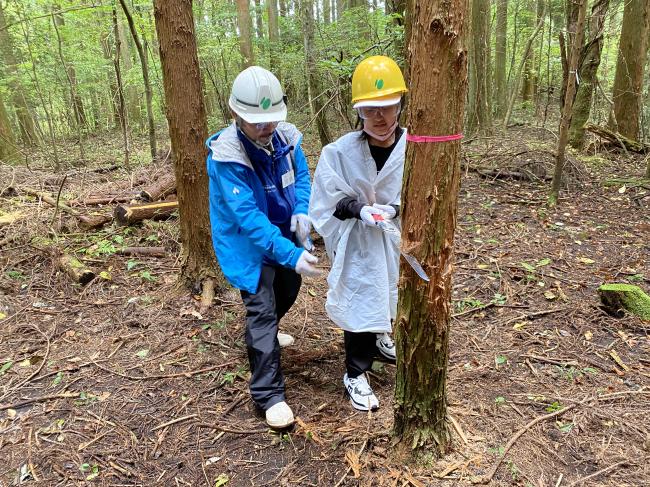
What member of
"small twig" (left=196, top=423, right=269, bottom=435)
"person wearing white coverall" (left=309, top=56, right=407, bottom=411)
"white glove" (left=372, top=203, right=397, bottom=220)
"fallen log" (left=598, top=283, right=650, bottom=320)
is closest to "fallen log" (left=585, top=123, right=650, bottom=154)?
"fallen log" (left=598, top=283, right=650, bottom=320)

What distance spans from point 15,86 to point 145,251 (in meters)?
9.90

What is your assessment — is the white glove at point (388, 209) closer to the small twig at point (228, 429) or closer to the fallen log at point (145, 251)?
the small twig at point (228, 429)

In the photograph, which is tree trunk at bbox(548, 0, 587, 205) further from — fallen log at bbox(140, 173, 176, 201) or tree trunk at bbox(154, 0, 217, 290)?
fallen log at bbox(140, 173, 176, 201)

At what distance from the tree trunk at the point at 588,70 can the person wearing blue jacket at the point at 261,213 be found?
529cm

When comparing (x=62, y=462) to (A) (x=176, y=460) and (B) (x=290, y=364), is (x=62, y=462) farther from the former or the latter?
(B) (x=290, y=364)

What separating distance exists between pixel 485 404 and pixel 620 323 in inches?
62.0

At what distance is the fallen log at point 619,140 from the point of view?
830 cm

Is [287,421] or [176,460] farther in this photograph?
[287,421]

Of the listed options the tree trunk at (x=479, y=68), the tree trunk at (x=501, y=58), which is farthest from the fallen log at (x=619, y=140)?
the tree trunk at (x=501, y=58)


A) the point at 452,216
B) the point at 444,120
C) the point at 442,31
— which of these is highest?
the point at 442,31

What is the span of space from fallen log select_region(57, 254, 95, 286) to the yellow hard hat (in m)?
3.23

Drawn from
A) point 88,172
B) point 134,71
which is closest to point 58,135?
point 134,71

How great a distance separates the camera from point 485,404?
8.34 feet

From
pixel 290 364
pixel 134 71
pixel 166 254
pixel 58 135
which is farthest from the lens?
pixel 58 135
